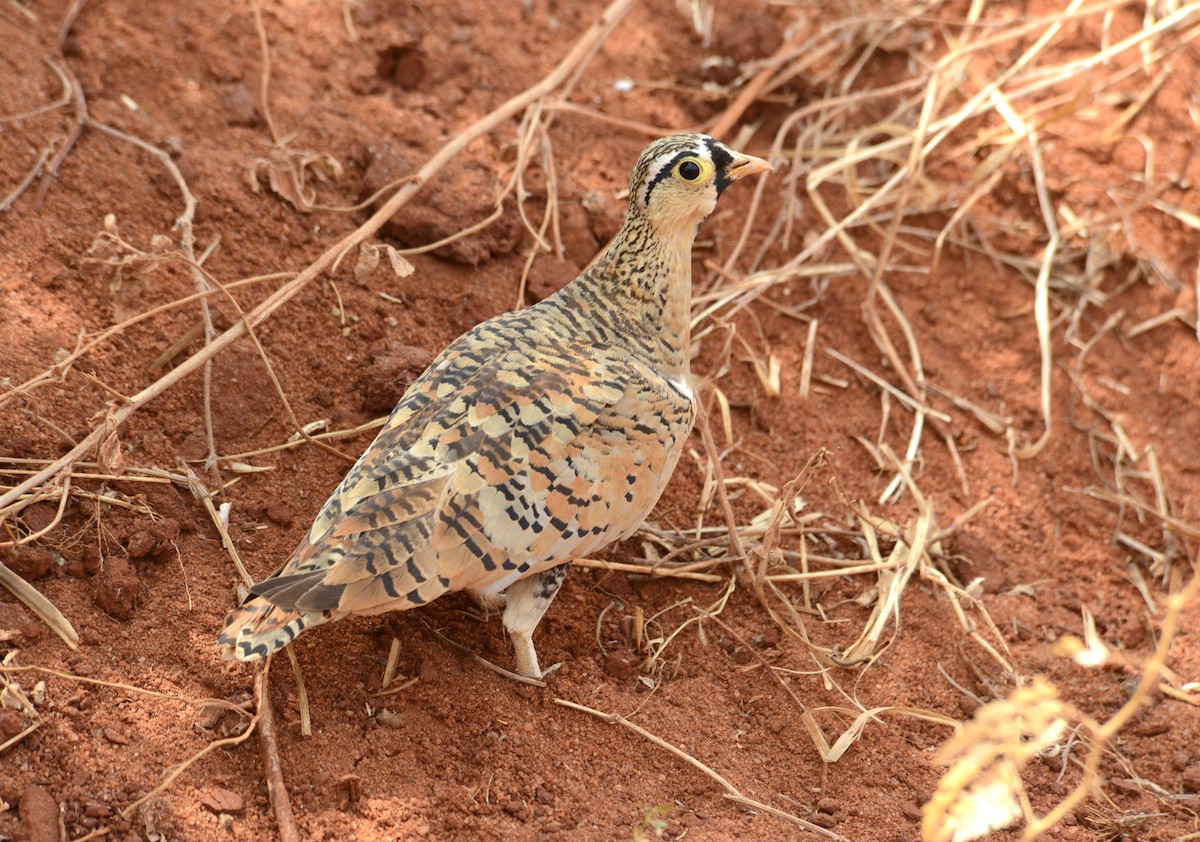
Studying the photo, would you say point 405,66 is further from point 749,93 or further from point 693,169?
point 693,169

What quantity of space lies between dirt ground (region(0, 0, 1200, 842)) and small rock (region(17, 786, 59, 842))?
10 mm

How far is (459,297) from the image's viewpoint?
479cm

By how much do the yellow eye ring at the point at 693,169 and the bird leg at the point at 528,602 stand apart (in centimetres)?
137

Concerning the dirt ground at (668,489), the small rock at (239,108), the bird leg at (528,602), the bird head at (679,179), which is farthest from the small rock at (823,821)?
the small rock at (239,108)

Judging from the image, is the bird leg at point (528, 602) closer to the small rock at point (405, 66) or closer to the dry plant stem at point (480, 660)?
the dry plant stem at point (480, 660)

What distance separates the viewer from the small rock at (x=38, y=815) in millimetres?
2787

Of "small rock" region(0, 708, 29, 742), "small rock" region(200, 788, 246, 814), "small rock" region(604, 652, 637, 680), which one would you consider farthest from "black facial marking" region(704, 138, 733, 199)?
"small rock" region(0, 708, 29, 742)

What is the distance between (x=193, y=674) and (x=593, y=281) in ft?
6.06

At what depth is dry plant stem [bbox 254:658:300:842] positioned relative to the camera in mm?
2994

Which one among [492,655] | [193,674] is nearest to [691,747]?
[492,655]

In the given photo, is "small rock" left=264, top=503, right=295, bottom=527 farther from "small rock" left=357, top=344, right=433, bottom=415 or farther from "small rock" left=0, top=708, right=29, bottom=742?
"small rock" left=0, top=708, right=29, bottom=742

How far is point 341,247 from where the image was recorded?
429 cm

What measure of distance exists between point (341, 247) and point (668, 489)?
158 centimetres

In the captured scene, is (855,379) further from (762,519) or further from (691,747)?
(691,747)
